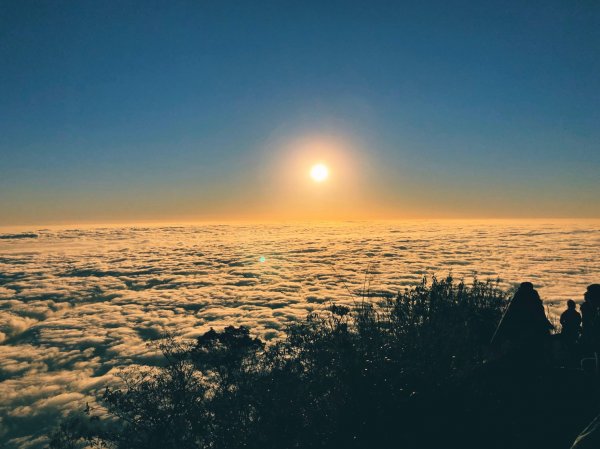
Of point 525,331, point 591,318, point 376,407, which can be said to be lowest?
point 376,407

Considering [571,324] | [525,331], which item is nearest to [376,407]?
[525,331]

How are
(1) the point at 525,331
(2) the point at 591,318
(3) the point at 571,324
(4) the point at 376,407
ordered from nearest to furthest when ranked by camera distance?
1. (4) the point at 376,407
2. (1) the point at 525,331
3. (2) the point at 591,318
4. (3) the point at 571,324

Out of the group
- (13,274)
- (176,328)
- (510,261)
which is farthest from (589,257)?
(13,274)

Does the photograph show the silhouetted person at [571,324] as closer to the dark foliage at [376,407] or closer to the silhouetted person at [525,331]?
the silhouetted person at [525,331]

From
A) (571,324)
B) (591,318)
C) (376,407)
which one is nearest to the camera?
(376,407)

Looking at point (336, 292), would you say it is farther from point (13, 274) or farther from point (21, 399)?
point (13, 274)

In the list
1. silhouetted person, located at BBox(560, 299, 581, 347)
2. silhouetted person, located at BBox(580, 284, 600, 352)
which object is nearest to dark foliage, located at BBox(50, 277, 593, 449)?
silhouetted person, located at BBox(580, 284, 600, 352)

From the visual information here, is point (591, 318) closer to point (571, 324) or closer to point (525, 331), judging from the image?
Answer: point (571, 324)
